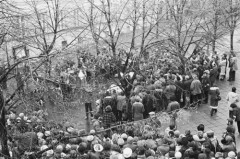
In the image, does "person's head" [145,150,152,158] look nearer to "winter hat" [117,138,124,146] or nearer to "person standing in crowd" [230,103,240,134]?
"winter hat" [117,138,124,146]

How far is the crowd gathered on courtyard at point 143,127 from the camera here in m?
9.68

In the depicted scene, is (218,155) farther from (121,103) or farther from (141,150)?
(121,103)

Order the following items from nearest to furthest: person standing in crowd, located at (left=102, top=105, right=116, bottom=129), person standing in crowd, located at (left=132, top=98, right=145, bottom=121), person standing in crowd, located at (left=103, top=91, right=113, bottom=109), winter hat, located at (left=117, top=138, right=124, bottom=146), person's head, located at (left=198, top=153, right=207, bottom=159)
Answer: person's head, located at (left=198, top=153, right=207, bottom=159), winter hat, located at (left=117, top=138, right=124, bottom=146), person standing in crowd, located at (left=102, top=105, right=116, bottom=129), person standing in crowd, located at (left=132, top=98, right=145, bottom=121), person standing in crowd, located at (left=103, top=91, right=113, bottom=109)

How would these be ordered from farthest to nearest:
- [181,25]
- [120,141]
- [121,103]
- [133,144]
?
[181,25]
[121,103]
[120,141]
[133,144]

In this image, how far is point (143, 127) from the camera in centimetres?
1004

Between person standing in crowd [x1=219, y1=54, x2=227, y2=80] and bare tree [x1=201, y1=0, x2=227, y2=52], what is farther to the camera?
→ person standing in crowd [x1=219, y1=54, x2=227, y2=80]

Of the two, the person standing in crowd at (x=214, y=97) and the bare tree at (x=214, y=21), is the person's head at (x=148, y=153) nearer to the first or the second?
the person standing in crowd at (x=214, y=97)

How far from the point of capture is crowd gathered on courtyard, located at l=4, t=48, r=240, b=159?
9680 mm

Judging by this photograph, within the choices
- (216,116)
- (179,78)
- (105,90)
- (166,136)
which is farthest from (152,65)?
(166,136)

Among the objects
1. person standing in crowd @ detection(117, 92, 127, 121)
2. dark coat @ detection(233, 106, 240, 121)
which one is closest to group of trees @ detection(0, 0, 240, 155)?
person standing in crowd @ detection(117, 92, 127, 121)

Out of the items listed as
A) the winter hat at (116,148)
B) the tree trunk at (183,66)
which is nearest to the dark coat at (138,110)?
the tree trunk at (183,66)

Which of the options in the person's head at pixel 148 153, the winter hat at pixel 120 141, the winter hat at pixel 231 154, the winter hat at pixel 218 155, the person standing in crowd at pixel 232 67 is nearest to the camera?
the winter hat at pixel 231 154

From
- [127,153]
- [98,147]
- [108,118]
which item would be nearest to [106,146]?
[98,147]

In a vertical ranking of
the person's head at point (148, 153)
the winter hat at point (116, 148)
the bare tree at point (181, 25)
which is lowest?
the person's head at point (148, 153)
